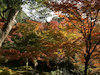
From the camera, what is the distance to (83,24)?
429 cm

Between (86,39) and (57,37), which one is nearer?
(86,39)

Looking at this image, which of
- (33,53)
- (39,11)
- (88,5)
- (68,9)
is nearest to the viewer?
(88,5)

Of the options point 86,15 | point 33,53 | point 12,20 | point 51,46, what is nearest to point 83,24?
point 86,15

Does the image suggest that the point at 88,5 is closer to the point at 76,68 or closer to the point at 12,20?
the point at 12,20

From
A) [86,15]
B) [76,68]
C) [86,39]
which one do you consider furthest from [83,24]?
[76,68]

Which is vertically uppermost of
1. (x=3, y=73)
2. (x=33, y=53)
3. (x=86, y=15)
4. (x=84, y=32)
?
(x=86, y=15)

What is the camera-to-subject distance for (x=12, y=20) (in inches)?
126

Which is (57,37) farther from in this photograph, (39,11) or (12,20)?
(12,20)

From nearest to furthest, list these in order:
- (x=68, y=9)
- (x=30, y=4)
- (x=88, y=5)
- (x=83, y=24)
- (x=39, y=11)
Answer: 1. (x=88, y=5)
2. (x=68, y=9)
3. (x=83, y=24)
4. (x=30, y=4)
5. (x=39, y=11)

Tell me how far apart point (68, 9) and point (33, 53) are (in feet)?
14.7

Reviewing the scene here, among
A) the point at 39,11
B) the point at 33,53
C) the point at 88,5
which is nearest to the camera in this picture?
the point at 88,5

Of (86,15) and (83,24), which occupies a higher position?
(86,15)

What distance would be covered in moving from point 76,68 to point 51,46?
675 cm

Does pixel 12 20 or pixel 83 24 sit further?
pixel 83 24
